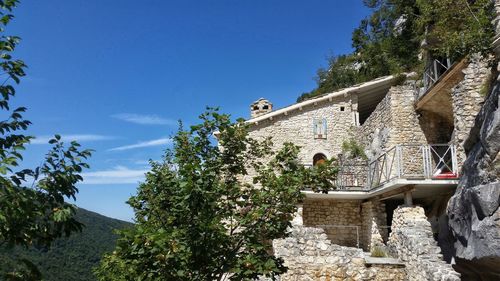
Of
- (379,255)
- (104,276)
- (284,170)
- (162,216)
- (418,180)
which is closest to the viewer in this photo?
(284,170)

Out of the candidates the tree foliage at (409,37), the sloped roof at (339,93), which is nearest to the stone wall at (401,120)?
the tree foliage at (409,37)

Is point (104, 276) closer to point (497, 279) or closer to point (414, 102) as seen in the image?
point (497, 279)

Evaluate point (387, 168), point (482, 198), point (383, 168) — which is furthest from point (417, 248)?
point (383, 168)

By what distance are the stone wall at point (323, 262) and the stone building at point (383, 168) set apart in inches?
1.1

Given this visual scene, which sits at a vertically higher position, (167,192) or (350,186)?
(350,186)

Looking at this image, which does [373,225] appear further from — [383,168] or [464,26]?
[464,26]

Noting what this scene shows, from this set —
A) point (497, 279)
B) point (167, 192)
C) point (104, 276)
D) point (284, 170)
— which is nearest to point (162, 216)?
point (167, 192)

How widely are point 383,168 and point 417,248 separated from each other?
19.8 feet

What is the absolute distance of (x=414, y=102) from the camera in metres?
16.2

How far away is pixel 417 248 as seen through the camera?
984cm

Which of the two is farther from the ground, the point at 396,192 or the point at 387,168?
the point at 387,168

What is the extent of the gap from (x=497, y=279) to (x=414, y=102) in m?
8.72

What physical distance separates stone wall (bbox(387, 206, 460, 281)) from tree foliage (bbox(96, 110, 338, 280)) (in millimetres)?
4862

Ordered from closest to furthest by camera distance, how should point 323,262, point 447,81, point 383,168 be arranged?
point 323,262 < point 447,81 < point 383,168
